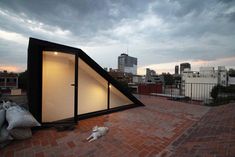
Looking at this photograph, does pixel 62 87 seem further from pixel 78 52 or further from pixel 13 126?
pixel 13 126

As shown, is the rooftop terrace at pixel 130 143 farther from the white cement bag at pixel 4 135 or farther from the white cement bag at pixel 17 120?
the white cement bag at pixel 17 120

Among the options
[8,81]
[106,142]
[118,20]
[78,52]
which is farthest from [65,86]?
[8,81]

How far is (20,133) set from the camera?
2.30m

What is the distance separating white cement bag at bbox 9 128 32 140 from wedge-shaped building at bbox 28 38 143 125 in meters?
0.51

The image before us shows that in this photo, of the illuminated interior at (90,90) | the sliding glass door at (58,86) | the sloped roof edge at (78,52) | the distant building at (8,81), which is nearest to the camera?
the sloped roof edge at (78,52)

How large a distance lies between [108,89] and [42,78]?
202 centimetres

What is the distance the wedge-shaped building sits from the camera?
2855 millimetres

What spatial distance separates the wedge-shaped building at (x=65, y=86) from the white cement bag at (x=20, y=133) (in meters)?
0.51

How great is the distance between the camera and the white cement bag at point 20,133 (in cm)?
221

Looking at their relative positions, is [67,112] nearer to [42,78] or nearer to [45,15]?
[42,78]

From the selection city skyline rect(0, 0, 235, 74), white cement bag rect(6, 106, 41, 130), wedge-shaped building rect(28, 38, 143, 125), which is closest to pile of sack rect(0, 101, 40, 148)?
white cement bag rect(6, 106, 41, 130)

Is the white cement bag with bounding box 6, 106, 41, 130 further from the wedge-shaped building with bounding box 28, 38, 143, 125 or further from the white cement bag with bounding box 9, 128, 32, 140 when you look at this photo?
the wedge-shaped building with bounding box 28, 38, 143, 125

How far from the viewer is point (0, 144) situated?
2.05 meters

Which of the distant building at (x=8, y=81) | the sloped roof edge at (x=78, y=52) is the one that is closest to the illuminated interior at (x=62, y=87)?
the sloped roof edge at (x=78, y=52)
